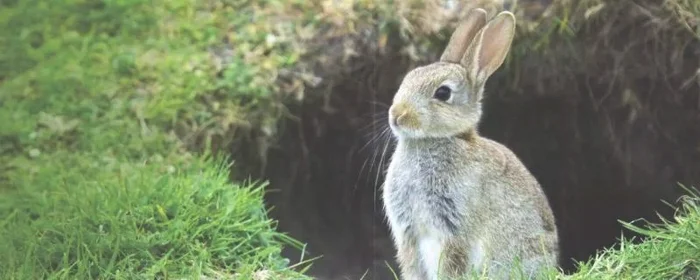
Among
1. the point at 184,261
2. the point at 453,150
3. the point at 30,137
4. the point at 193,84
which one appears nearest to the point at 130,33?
the point at 193,84

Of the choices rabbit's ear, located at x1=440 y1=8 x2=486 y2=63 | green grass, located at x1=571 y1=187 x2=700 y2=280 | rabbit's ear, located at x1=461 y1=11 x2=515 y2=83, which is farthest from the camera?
rabbit's ear, located at x1=440 y1=8 x2=486 y2=63

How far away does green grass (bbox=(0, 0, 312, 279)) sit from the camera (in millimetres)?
3957

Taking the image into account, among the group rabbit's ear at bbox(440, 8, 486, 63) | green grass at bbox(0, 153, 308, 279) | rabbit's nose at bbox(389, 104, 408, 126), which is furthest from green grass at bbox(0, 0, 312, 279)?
rabbit's ear at bbox(440, 8, 486, 63)

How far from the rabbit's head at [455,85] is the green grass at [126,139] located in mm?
791

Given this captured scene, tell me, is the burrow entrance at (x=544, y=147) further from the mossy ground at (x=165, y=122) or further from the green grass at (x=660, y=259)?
the green grass at (x=660, y=259)

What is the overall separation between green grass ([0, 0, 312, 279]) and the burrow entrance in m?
0.58

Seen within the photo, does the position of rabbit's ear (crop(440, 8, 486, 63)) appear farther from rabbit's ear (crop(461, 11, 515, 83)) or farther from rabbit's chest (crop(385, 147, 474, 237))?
rabbit's chest (crop(385, 147, 474, 237))

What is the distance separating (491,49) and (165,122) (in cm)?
170

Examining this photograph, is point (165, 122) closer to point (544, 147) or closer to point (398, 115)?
point (398, 115)

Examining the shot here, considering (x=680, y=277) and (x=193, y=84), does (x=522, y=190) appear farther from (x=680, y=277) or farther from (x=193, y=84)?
(x=193, y=84)

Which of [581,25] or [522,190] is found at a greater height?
[581,25]

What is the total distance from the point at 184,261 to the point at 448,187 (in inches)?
42.2

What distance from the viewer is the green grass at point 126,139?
156 inches

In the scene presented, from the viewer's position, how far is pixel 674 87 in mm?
5500
